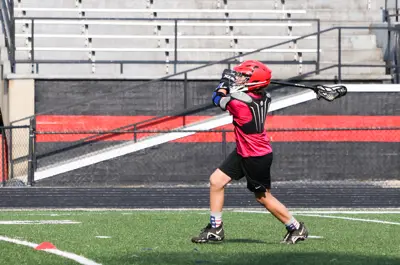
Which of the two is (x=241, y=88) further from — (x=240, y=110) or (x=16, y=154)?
(x=16, y=154)

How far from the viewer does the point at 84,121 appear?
2177 cm

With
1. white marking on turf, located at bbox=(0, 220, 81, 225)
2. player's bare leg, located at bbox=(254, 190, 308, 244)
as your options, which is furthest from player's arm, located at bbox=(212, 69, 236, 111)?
white marking on turf, located at bbox=(0, 220, 81, 225)

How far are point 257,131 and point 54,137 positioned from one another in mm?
12653

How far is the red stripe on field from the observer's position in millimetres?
21625

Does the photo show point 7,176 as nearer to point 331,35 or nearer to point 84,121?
point 84,121

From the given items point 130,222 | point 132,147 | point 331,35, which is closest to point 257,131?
point 130,222

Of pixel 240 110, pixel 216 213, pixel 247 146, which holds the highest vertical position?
pixel 240 110

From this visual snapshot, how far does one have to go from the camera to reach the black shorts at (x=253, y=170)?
940 centimetres

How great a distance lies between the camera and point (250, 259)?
8062mm

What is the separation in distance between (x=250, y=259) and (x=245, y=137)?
5.43 ft

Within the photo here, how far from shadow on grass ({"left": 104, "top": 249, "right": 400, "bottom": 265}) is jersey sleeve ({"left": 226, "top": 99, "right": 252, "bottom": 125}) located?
1.38 meters

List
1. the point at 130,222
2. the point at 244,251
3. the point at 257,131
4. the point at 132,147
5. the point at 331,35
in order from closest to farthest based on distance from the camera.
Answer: the point at 244,251
the point at 257,131
the point at 130,222
the point at 132,147
the point at 331,35

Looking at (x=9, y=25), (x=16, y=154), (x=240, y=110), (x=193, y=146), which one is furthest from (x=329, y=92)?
(x=9, y=25)

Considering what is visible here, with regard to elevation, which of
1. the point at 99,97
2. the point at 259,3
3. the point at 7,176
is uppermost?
the point at 259,3
